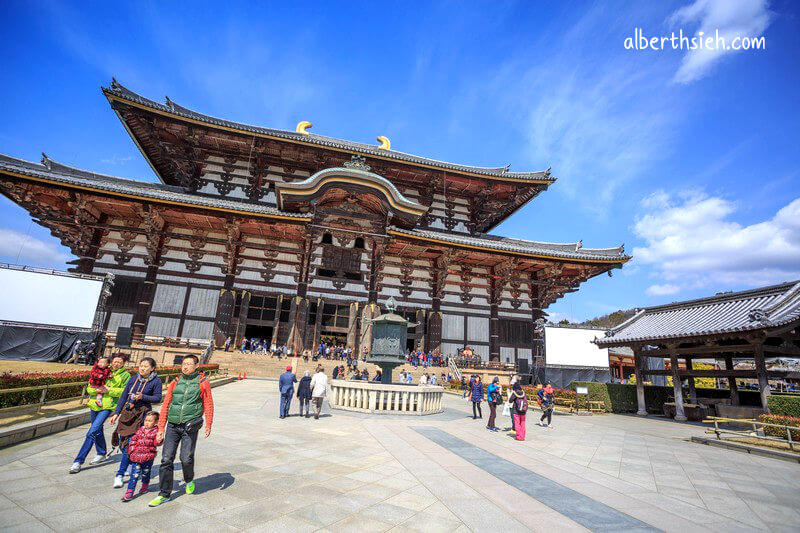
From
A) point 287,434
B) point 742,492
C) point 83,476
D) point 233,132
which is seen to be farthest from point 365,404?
point 233,132

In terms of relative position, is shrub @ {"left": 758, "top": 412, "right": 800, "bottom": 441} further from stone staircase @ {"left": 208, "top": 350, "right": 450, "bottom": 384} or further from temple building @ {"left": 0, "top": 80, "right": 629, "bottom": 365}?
stone staircase @ {"left": 208, "top": 350, "right": 450, "bottom": 384}

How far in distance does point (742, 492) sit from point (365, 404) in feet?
28.1

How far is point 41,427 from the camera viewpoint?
652 cm

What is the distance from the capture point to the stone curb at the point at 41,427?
5789mm

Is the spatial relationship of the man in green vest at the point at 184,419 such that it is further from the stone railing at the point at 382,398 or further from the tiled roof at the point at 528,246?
the tiled roof at the point at 528,246

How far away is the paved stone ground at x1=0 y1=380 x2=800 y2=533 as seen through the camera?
3883 millimetres

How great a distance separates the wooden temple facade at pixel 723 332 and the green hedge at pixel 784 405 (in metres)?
0.21

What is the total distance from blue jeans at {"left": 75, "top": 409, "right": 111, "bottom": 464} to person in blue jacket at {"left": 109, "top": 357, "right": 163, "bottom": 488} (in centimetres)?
61

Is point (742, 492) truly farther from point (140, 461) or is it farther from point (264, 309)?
point (264, 309)

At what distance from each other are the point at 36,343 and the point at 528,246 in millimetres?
27951

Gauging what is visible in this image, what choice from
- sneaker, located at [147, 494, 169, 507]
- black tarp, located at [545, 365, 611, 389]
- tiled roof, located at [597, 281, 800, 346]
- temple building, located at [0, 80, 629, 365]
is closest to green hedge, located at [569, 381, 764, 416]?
tiled roof, located at [597, 281, 800, 346]

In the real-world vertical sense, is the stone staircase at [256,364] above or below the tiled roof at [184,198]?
below

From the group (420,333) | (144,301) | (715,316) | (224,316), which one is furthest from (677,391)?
(144,301)

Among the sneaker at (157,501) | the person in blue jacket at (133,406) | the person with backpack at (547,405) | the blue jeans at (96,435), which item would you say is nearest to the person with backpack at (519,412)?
the person with backpack at (547,405)
